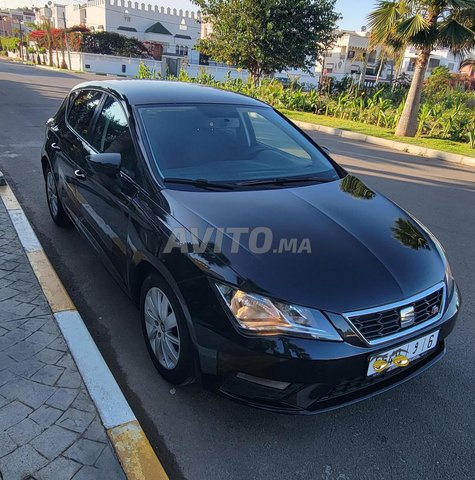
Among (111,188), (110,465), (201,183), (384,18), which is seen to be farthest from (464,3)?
(110,465)

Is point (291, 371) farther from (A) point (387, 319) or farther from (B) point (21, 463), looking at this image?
(B) point (21, 463)

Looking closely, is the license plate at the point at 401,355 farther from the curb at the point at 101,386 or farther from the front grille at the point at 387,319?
the curb at the point at 101,386

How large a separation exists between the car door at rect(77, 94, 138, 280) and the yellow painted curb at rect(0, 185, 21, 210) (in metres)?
1.75

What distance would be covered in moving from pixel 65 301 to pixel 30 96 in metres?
16.2

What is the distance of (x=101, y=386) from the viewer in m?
2.53

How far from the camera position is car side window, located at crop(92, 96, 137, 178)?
2.96 m

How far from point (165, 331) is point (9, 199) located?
12.1 feet

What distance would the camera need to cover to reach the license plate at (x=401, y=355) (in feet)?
6.95

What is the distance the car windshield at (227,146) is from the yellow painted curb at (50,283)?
133 cm

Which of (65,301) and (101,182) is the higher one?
(101,182)

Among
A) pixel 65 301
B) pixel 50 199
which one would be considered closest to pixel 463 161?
pixel 50 199

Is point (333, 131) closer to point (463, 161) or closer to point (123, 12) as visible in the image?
point (463, 161)

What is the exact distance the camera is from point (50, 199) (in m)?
4.92

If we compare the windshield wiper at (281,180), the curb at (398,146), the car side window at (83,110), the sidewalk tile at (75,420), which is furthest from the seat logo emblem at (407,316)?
the curb at (398,146)
